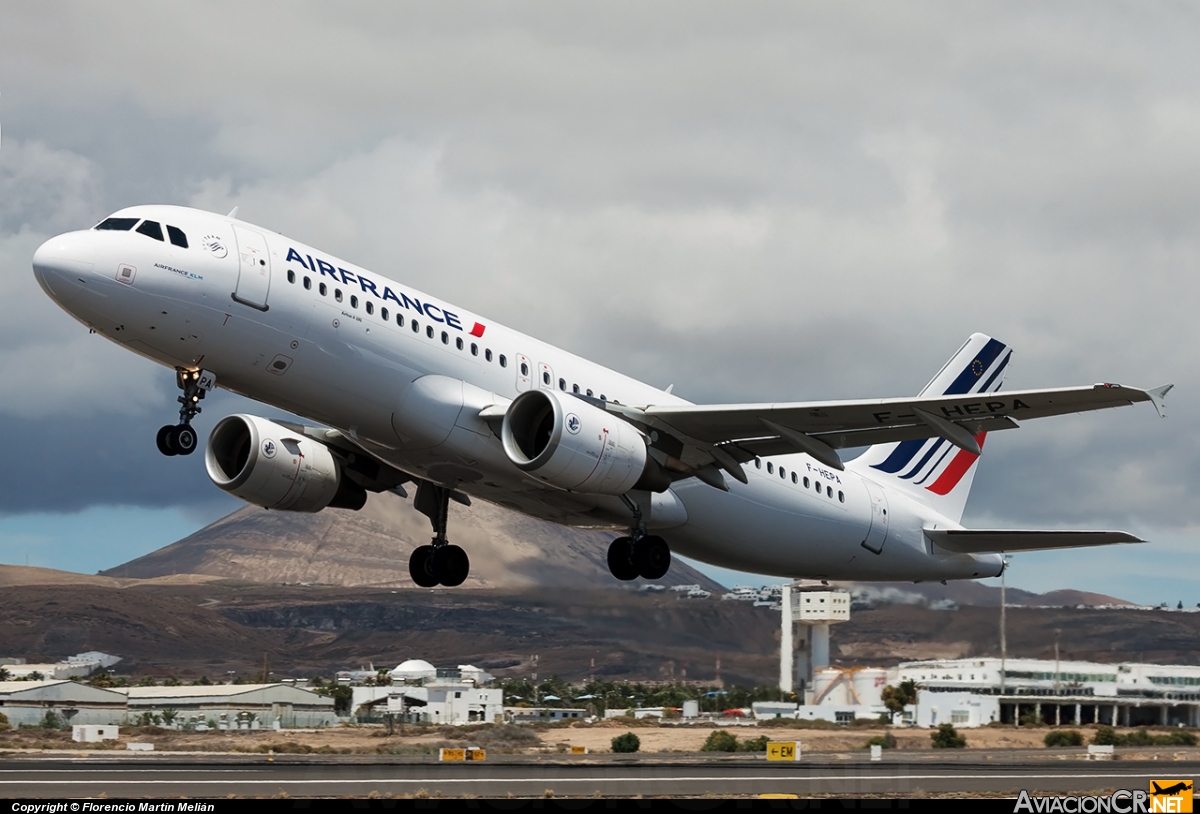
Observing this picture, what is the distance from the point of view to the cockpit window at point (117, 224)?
83.8 feet

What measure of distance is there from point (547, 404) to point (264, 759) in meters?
22.6

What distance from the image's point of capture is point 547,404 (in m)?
28.2

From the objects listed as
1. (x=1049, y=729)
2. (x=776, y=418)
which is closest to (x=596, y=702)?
(x=1049, y=729)

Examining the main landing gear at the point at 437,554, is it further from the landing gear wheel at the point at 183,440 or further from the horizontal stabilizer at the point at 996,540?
the horizontal stabilizer at the point at 996,540

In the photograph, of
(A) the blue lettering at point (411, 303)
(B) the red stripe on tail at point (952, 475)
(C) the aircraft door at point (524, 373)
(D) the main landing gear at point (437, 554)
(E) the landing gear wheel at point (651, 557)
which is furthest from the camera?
(B) the red stripe on tail at point (952, 475)

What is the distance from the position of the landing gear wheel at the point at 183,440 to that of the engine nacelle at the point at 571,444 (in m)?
5.88

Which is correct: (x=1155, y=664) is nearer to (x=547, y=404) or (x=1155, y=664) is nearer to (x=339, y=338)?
(x=547, y=404)

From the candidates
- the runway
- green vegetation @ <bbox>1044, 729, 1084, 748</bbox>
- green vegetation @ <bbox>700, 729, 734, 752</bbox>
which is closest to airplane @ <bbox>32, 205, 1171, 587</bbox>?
the runway

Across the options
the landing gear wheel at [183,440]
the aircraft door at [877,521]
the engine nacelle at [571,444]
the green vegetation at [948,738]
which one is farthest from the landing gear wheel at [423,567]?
the green vegetation at [948,738]

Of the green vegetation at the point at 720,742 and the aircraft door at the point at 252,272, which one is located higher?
the aircraft door at the point at 252,272

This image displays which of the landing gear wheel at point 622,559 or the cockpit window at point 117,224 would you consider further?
the landing gear wheel at point 622,559

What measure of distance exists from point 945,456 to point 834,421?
10.9 meters

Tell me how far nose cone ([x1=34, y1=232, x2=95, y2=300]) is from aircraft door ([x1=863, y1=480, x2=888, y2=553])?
19.5 metres

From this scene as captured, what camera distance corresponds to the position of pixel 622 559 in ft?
102
